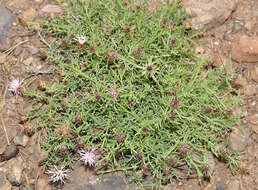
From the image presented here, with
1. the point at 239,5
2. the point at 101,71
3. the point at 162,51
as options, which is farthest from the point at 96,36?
the point at 239,5

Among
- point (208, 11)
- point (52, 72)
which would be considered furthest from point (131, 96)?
point (208, 11)

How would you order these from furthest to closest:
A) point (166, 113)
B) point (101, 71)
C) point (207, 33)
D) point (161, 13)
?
point (207, 33) < point (161, 13) < point (101, 71) < point (166, 113)

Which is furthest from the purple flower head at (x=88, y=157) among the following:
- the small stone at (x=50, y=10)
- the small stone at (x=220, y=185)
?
the small stone at (x=50, y=10)

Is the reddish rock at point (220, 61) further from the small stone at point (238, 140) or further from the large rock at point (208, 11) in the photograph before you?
the small stone at point (238, 140)

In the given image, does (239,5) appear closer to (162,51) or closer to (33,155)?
(162,51)

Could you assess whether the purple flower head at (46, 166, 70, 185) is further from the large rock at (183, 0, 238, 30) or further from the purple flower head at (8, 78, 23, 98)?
the large rock at (183, 0, 238, 30)

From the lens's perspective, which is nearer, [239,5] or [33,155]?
[33,155]
